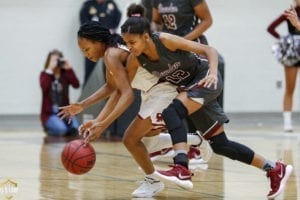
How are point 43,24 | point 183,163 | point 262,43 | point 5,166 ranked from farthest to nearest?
1. point 262,43
2. point 43,24
3. point 5,166
4. point 183,163

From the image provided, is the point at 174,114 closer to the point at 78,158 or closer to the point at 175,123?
the point at 175,123

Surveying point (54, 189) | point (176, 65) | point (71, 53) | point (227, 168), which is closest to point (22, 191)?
point (54, 189)

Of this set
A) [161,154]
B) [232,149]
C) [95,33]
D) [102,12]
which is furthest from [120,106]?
[102,12]

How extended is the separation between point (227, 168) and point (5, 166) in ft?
7.12

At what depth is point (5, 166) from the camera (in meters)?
7.83

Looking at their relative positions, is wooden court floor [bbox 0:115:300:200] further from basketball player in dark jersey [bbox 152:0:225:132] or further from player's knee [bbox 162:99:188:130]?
basketball player in dark jersey [bbox 152:0:225:132]

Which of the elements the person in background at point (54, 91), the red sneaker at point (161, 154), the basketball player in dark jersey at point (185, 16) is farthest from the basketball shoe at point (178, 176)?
the person in background at point (54, 91)

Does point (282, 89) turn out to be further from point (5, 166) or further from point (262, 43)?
point (5, 166)

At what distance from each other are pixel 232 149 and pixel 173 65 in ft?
2.53

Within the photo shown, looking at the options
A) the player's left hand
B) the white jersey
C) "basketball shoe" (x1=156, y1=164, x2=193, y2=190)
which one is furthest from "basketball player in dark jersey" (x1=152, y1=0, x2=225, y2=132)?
"basketball shoe" (x1=156, y1=164, x2=193, y2=190)

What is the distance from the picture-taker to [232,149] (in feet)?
19.5

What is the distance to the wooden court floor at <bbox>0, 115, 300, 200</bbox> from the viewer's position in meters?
5.95

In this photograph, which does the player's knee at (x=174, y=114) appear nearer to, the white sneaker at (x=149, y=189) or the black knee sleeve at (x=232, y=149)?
the black knee sleeve at (x=232, y=149)

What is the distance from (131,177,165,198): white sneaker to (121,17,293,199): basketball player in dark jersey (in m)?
0.11
